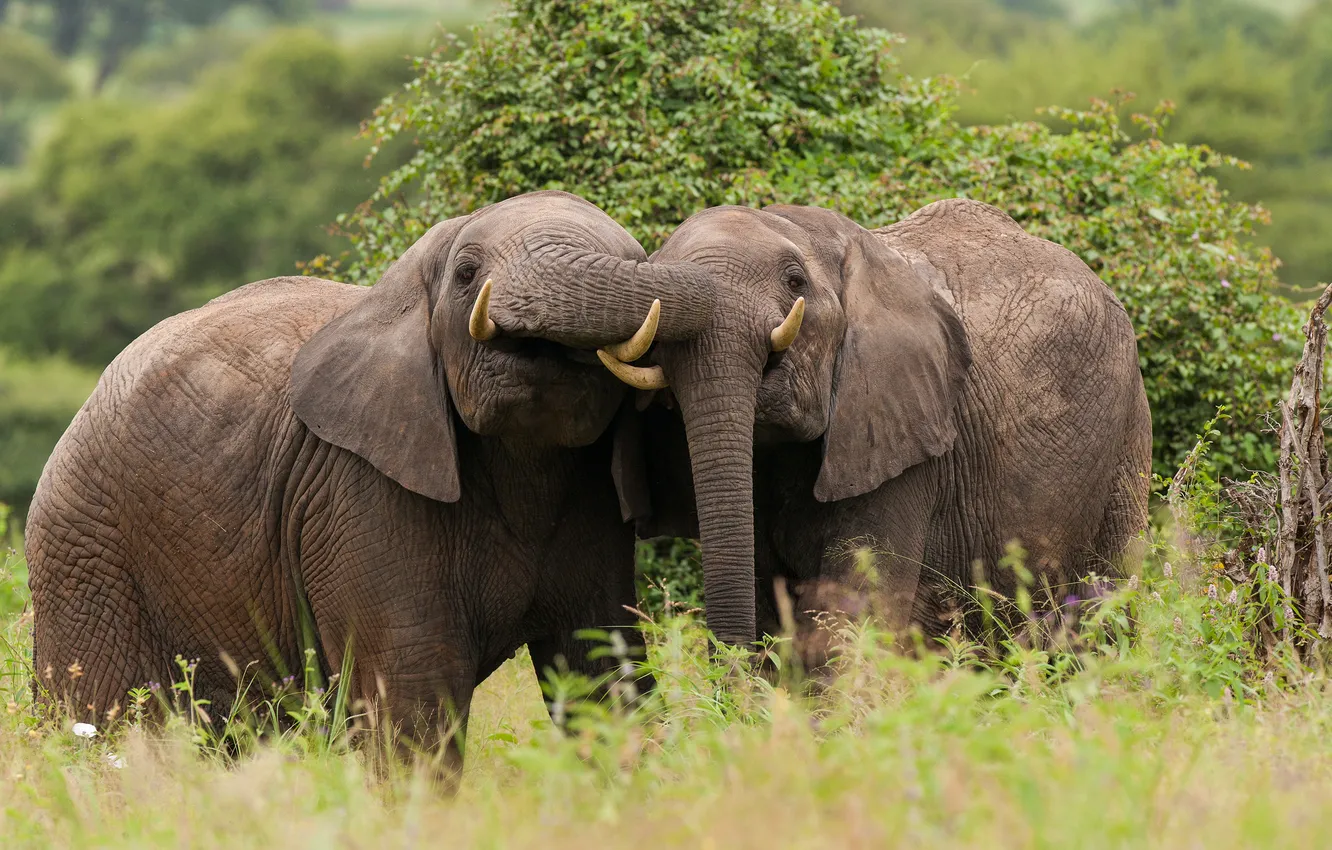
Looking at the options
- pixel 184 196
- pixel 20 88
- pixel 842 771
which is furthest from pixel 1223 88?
pixel 20 88

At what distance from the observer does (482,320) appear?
18.1 ft

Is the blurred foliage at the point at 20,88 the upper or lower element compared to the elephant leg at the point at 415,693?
upper

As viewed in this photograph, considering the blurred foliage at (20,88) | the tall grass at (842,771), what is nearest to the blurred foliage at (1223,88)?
the tall grass at (842,771)

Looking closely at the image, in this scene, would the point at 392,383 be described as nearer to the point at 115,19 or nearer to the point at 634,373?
the point at 634,373

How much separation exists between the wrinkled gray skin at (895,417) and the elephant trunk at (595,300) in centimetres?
15

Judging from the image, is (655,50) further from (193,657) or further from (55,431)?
(55,431)

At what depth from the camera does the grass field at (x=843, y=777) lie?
346 cm

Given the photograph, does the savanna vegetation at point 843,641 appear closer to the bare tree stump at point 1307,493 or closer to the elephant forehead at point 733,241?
the bare tree stump at point 1307,493

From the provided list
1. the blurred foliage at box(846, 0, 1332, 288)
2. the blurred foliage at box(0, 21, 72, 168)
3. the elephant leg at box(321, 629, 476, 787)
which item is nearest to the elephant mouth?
the elephant leg at box(321, 629, 476, 787)

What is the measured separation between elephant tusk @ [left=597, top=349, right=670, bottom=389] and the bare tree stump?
6.80 feet

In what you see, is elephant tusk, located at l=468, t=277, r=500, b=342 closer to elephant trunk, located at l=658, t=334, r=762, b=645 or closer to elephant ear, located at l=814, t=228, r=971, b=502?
elephant trunk, located at l=658, t=334, r=762, b=645

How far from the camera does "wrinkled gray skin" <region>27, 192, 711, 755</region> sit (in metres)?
5.70

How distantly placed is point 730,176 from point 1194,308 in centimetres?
241

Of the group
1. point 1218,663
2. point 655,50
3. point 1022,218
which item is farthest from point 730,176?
point 1218,663
